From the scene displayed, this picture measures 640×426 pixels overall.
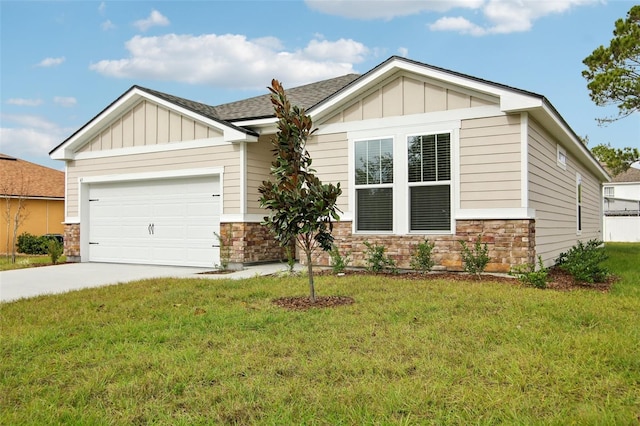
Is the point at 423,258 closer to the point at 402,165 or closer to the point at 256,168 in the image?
the point at 402,165

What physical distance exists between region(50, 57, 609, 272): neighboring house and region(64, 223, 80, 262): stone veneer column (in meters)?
0.04

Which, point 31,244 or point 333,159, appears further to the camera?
point 31,244

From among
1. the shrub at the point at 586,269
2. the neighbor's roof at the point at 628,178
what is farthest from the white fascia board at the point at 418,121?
the neighbor's roof at the point at 628,178

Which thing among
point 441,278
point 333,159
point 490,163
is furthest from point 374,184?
point 441,278

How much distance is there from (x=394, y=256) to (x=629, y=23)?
13508mm

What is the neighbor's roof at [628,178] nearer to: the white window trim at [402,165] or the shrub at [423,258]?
the white window trim at [402,165]

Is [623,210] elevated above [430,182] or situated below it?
above

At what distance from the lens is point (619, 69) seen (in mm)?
15828

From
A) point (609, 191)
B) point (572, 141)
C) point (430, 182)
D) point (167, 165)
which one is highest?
point (609, 191)

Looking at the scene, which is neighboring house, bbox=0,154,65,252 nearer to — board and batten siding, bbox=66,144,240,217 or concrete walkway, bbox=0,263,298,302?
board and batten siding, bbox=66,144,240,217

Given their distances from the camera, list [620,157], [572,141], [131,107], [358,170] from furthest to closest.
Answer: [620,157] < [131,107] < [572,141] < [358,170]

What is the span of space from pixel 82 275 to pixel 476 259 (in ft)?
26.6

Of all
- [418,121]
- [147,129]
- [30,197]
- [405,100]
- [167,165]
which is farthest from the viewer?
[30,197]

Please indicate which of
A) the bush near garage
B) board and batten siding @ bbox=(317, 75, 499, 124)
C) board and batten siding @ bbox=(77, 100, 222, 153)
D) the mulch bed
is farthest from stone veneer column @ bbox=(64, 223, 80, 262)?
board and batten siding @ bbox=(317, 75, 499, 124)
